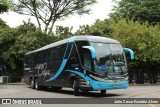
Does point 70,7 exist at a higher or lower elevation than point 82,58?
higher

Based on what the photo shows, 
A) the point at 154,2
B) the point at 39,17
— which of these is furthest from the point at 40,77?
the point at 154,2

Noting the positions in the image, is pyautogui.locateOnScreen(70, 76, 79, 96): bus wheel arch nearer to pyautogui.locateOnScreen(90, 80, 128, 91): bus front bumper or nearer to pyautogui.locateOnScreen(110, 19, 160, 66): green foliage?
pyautogui.locateOnScreen(90, 80, 128, 91): bus front bumper

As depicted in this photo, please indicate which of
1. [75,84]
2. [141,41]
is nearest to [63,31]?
[141,41]

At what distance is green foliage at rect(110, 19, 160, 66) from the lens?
122ft

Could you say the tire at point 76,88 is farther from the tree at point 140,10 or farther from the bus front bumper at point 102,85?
the tree at point 140,10

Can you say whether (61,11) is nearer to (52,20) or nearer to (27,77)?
(52,20)

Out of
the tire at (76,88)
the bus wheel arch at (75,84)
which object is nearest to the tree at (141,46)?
the bus wheel arch at (75,84)

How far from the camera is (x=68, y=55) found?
68.1ft

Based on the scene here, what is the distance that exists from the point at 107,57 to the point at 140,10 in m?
40.5

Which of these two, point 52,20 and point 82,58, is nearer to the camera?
point 82,58

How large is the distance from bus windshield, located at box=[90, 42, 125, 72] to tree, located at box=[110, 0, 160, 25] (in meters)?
38.8

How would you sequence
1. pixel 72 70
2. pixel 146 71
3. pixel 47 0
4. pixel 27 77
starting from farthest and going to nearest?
pixel 47 0, pixel 146 71, pixel 27 77, pixel 72 70

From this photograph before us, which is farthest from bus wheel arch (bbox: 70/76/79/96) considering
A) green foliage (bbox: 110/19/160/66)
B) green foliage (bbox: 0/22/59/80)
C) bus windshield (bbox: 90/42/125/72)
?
green foliage (bbox: 0/22/59/80)

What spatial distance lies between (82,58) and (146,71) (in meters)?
21.1
